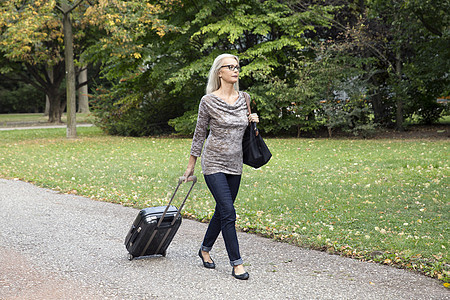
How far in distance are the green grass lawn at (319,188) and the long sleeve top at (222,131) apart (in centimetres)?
163

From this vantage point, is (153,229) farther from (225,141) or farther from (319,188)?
(319,188)

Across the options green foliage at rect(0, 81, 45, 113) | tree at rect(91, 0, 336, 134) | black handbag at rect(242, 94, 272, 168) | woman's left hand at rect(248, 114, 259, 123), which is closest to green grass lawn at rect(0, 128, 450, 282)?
black handbag at rect(242, 94, 272, 168)

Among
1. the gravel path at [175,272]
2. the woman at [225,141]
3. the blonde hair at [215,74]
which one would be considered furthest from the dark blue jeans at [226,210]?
the blonde hair at [215,74]

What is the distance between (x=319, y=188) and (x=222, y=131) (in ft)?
15.4

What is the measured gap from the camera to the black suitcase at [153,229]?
4766mm

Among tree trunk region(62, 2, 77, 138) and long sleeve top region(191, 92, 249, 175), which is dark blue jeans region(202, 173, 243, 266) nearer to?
long sleeve top region(191, 92, 249, 175)

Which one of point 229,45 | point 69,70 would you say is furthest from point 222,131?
point 229,45

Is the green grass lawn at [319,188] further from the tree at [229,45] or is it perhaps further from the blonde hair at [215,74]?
the tree at [229,45]

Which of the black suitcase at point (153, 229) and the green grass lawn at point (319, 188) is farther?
the green grass lawn at point (319, 188)

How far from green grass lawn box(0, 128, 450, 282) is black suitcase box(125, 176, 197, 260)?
60.2 inches

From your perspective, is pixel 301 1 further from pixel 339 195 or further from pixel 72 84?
pixel 339 195

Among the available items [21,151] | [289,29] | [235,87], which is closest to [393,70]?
[289,29]

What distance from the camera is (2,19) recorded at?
17562 mm

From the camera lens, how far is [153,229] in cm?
479
